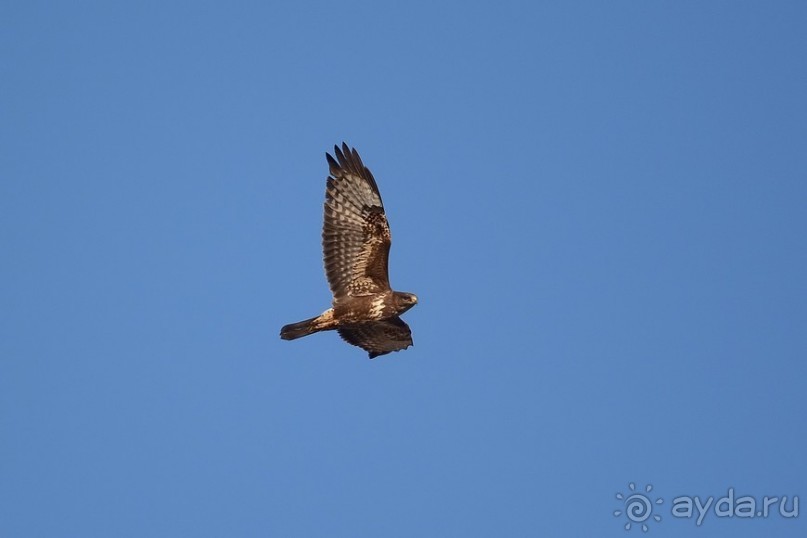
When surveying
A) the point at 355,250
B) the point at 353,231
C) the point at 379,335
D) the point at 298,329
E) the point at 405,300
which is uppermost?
the point at 353,231

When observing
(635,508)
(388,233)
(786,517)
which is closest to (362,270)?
(388,233)

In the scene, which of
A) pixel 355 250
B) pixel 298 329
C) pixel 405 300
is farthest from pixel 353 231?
pixel 298 329

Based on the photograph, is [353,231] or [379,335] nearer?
[353,231]

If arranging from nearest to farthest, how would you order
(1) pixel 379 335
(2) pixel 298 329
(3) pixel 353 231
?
1. (2) pixel 298 329
2. (3) pixel 353 231
3. (1) pixel 379 335

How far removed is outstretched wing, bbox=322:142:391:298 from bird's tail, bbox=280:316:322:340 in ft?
2.13

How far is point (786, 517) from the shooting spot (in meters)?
22.0

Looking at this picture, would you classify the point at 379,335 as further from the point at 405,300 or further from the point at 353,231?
Result: the point at 353,231

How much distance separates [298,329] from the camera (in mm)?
21281

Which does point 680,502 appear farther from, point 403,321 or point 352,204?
point 352,204

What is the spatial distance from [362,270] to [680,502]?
20.5 ft

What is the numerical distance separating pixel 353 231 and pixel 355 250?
0.30 m

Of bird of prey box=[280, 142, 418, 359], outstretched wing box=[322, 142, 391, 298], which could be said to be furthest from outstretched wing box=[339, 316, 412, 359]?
outstretched wing box=[322, 142, 391, 298]

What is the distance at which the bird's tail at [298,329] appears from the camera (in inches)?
834

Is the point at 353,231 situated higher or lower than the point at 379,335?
higher
